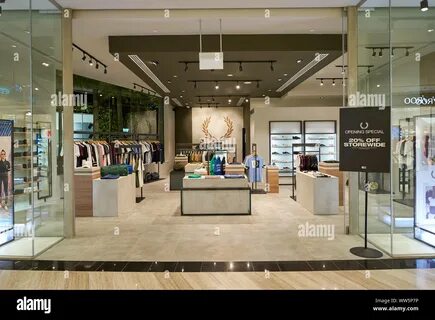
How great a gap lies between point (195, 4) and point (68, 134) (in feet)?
9.52

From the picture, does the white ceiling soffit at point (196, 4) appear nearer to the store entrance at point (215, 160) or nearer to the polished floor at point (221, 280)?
the store entrance at point (215, 160)

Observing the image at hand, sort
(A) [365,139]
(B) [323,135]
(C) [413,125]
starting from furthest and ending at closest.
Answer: (B) [323,135] < (C) [413,125] < (A) [365,139]

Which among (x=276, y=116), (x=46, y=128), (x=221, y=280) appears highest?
(x=276, y=116)

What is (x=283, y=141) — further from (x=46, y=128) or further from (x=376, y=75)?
(x=46, y=128)

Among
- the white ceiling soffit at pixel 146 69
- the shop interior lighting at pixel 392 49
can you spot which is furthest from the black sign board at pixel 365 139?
the white ceiling soffit at pixel 146 69

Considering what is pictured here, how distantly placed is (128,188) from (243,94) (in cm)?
650

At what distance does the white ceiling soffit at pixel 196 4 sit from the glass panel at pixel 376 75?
0.41m

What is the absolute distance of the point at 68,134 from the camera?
217 inches

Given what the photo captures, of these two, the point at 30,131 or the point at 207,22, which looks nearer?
the point at 30,131

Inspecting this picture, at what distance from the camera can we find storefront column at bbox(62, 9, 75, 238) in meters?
5.47

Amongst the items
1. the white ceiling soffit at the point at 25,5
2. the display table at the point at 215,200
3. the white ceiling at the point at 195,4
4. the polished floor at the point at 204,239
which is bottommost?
the polished floor at the point at 204,239

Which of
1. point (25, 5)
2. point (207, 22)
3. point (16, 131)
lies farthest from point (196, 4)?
point (16, 131)

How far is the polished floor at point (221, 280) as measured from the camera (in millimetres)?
3584

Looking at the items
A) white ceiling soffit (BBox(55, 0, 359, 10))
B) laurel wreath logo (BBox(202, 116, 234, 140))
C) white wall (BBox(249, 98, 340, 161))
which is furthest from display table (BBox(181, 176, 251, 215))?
laurel wreath logo (BBox(202, 116, 234, 140))
